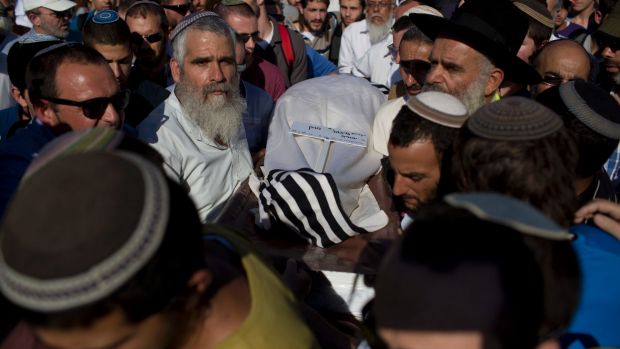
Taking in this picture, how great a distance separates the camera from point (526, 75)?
3.02 meters

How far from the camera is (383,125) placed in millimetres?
2967

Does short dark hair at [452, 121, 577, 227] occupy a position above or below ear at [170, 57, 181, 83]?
above

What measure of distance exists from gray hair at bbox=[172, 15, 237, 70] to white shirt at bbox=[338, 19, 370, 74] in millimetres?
2743

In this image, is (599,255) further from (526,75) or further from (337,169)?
(526,75)

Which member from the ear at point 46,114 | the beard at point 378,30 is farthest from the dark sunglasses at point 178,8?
the ear at point 46,114

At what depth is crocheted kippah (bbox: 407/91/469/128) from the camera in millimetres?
2166

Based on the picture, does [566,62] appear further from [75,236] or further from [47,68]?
[75,236]

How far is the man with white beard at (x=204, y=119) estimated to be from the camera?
10.1 feet

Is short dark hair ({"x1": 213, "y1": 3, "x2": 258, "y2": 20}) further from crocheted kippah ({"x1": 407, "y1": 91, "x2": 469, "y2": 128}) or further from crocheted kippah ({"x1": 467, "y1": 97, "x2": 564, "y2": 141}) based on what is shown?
crocheted kippah ({"x1": 467, "y1": 97, "x2": 564, "y2": 141})

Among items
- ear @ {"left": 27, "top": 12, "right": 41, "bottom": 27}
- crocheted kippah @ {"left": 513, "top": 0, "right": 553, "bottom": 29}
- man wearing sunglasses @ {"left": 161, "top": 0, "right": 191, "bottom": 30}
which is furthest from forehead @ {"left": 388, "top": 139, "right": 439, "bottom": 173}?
ear @ {"left": 27, "top": 12, "right": 41, "bottom": 27}

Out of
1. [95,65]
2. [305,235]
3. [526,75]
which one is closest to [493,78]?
A: [526,75]

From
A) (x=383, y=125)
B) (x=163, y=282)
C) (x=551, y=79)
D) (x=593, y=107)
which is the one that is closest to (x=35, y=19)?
(x=383, y=125)

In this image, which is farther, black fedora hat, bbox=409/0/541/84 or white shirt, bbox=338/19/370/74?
white shirt, bbox=338/19/370/74

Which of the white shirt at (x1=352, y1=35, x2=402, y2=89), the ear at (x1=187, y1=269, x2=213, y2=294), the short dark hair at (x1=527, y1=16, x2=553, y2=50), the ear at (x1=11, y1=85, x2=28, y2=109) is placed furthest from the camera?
the white shirt at (x1=352, y1=35, x2=402, y2=89)
